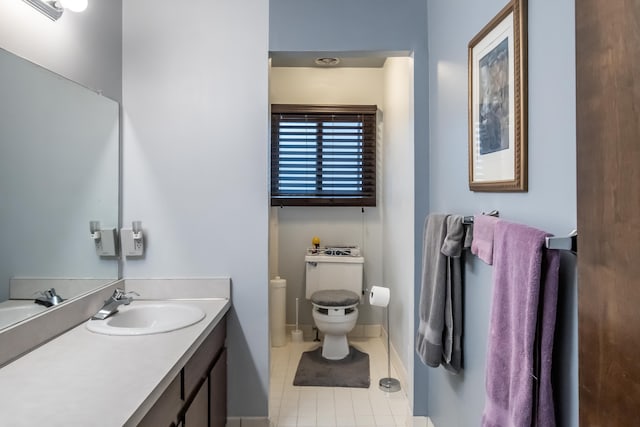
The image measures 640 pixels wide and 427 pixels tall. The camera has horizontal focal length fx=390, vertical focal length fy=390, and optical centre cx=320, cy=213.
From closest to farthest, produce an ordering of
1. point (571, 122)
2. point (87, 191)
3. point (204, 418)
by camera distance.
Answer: point (571, 122) < point (204, 418) < point (87, 191)

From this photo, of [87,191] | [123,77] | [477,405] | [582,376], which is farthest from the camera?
[123,77]

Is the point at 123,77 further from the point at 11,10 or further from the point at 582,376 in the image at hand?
the point at 582,376

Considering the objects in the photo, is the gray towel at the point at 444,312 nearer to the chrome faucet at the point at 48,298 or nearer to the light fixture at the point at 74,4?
the chrome faucet at the point at 48,298

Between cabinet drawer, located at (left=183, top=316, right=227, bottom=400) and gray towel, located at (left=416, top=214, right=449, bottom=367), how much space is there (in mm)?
953

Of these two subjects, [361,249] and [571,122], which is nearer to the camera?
[571,122]

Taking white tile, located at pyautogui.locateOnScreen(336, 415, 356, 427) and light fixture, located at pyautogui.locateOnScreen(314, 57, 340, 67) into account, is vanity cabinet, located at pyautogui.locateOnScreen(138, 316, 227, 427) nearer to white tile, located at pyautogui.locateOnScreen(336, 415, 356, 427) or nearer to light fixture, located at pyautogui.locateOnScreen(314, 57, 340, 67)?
white tile, located at pyautogui.locateOnScreen(336, 415, 356, 427)

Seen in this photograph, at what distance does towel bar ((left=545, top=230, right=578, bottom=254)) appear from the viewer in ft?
2.83

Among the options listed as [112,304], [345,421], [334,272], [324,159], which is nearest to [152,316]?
[112,304]

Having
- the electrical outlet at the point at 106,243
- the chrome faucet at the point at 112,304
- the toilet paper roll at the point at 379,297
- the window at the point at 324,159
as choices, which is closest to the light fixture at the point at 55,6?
the electrical outlet at the point at 106,243

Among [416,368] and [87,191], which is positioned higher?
[87,191]

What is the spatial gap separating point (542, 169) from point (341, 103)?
2.78 metres

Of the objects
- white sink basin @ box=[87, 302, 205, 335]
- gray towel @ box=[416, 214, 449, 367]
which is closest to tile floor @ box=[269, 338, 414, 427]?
gray towel @ box=[416, 214, 449, 367]

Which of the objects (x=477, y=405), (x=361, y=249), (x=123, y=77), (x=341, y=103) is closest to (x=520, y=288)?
(x=477, y=405)

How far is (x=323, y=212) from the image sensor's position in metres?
3.66
